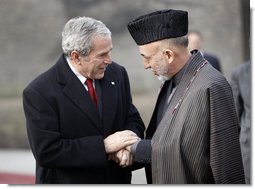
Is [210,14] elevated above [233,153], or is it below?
above

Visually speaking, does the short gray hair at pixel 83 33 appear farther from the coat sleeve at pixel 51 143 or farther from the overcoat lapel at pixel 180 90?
the overcoat lapel at pixel 180 90

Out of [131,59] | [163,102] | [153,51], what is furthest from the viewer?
[131,59]

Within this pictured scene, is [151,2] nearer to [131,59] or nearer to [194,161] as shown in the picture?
[131,59]

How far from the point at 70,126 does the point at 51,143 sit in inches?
5.3

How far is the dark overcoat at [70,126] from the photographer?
2510mm

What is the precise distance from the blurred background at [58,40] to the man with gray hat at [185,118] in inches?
71.4

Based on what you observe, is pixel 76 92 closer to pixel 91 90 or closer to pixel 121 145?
pixel 91 90

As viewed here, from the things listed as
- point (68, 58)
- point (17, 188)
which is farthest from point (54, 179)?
point (68, 58)

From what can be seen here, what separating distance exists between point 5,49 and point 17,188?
2.75m

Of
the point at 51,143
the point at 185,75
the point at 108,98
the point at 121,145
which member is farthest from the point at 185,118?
the point at 51,143

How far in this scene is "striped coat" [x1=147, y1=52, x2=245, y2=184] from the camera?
90.4 inches

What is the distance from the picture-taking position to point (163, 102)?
2.66m

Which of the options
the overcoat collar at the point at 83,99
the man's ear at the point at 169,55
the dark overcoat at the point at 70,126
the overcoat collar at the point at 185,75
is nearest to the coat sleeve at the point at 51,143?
→ the dark overcoat at the point at 70,126

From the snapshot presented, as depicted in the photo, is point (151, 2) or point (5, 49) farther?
point (5, 49)
